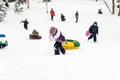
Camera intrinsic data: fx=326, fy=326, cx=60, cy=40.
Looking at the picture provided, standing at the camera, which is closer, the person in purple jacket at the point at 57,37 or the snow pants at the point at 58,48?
the person in purple jacket at the point at 57,37

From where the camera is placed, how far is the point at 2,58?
53.7 ft

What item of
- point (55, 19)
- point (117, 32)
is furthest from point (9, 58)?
point (55, 19)

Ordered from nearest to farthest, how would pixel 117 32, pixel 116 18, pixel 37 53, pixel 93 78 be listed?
pixel 93 78 → pixel 37 53 → pixel 117 32 → pixel 116 18

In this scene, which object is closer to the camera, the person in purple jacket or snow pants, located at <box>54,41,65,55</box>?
the person in purple jacket

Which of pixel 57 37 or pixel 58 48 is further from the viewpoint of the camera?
pixel 58 48

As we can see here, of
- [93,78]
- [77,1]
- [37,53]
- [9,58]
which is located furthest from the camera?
[77,1]

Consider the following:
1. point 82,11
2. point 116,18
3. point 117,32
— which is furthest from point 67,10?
point 117,32

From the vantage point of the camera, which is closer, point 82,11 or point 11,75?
point 11,75

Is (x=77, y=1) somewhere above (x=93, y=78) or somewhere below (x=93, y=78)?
above

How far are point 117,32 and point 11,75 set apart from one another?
2035cm

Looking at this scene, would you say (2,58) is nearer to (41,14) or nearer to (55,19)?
(55,19)

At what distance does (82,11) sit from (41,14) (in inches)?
268

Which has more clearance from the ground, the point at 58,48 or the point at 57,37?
the point at 57,37

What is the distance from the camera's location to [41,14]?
4547cm
